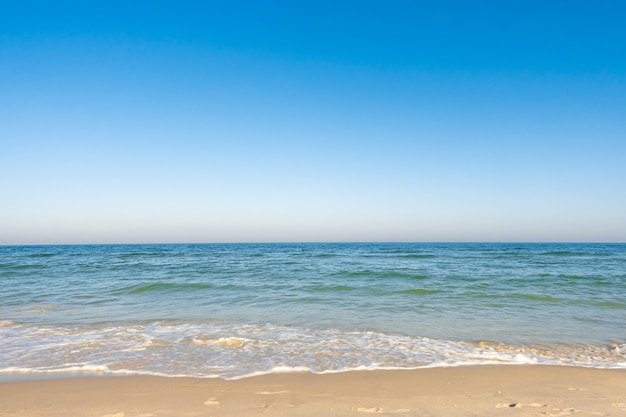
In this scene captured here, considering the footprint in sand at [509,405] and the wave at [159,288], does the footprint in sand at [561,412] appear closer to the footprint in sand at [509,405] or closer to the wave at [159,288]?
the footprint in sand at [509,405]

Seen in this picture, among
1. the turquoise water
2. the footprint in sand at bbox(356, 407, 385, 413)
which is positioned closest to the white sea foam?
the turquoise water

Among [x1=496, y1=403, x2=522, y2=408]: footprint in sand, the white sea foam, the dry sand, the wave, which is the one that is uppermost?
[x1=496, y1=403, x2=522, y2=408]: footprint in sand

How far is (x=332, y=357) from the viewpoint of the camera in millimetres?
6617

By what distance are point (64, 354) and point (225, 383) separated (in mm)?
3319

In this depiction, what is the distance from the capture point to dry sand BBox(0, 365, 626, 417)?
4.43 metres

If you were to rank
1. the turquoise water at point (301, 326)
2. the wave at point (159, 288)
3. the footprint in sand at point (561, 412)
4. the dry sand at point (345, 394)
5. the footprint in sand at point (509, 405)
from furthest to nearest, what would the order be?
the wave at point (159, 288), the turquoise water at point (301, 326), the footprint in sand at point (509, 405), the dry sand at point (345, 394), the footprint in sand at point (561, 412)

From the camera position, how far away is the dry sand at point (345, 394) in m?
4.43

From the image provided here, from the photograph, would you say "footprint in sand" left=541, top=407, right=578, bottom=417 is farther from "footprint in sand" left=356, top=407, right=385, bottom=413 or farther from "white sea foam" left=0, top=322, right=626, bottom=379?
"white sea foam" left=0, top=322, right=626, bottom=379

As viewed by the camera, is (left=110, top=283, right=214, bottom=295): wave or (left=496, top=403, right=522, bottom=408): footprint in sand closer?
(left=496, top=403, right=522, bottom=408): footprint in sand

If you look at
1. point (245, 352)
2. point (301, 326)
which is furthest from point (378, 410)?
point (301, 326)

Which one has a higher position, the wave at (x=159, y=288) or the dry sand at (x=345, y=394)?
the dry sand at (x=345, y=394)

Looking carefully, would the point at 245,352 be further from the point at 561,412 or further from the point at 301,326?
the point at 561,412

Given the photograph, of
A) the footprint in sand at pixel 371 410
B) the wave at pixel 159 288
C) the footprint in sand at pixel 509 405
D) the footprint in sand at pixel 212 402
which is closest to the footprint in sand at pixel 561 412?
the footprint in sand at pixel 509 405

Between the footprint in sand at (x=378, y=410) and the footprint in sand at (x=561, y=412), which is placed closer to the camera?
the footprint in sand at (x=561, y=412)
